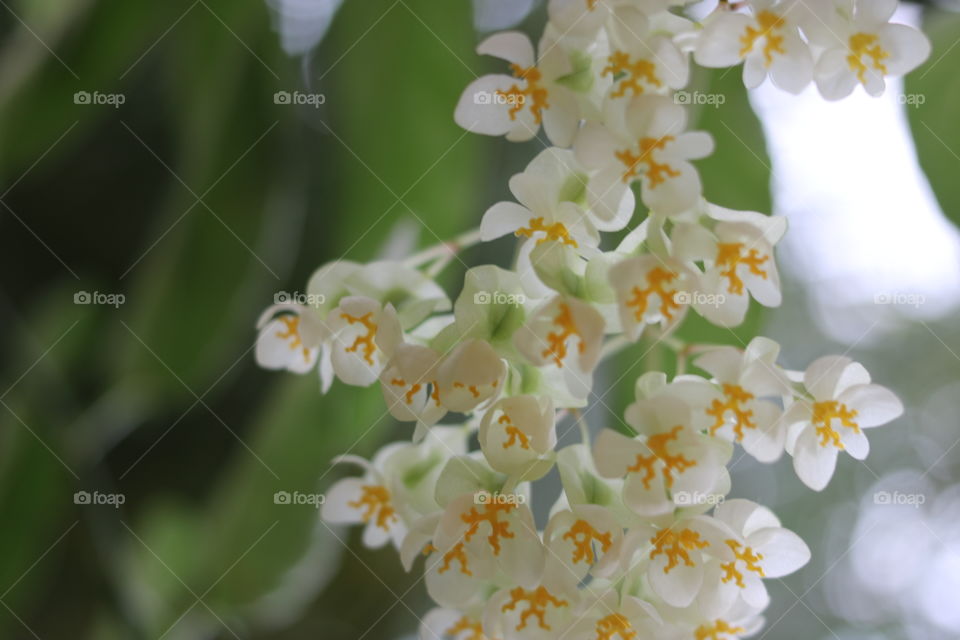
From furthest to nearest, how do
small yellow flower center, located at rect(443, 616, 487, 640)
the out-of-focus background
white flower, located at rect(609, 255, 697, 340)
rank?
the out-of-focus background
small yellow flower center, located at rect(443, 616, 487, 640)
white flower, located at rect(609, 255, 697, 340)

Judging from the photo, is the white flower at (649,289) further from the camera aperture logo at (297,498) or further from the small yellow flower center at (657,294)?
the camera aperture logo at (297,498)

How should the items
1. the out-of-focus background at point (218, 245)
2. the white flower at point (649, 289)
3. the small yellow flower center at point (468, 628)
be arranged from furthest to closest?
the out-of-focus background at point (218, 245) < the small yellow flower center at point (468, 628) < the white flower at point (649, 289)

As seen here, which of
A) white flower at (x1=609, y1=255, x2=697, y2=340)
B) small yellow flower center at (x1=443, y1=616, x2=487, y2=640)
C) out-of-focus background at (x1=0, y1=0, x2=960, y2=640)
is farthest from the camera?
out-of-focus background at (x1=0, y1=0, x2=960, y2=640)

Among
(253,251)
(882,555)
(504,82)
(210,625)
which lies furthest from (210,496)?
(882,555)

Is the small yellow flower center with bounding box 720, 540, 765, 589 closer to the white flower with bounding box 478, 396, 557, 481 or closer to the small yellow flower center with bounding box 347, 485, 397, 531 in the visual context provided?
the white flower with bounding box 478, 396, 557, 481

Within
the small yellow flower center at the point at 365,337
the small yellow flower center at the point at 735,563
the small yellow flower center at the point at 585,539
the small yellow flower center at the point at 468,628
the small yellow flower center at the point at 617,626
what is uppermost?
the small yellow flower center at the point at 365,337

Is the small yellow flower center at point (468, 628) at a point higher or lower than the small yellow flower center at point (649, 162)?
lower

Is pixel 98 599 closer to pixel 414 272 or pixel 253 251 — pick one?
pixel 253 251

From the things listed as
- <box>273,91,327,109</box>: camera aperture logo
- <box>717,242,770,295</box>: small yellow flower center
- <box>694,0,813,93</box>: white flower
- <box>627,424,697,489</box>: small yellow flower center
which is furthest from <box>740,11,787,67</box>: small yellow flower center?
<box>273,91,327,109</box>: camera aperture logo

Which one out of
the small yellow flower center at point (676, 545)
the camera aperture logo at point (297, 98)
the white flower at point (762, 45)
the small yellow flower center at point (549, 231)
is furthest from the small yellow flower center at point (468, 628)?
the camera aperture logo at point (297, 98)
